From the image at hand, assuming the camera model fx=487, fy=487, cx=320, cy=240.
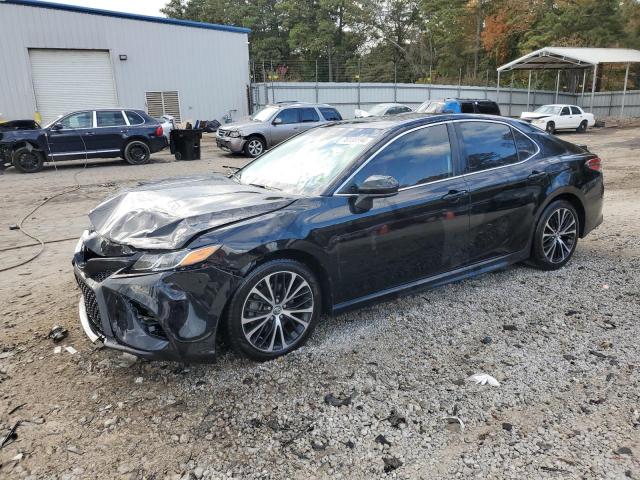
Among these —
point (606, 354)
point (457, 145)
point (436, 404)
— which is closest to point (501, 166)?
point (457, 145)

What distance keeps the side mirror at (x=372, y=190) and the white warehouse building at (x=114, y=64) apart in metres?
22.4

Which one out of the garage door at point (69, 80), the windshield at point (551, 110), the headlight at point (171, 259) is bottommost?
the headlight at point (171, 259)

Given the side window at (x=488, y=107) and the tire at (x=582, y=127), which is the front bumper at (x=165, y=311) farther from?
the tire at (x=582, y=127)

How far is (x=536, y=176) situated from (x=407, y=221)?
1681 mm

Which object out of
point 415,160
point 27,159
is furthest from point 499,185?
point 27,159

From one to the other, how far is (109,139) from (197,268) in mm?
13328

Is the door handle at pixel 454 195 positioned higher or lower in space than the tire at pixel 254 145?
higher

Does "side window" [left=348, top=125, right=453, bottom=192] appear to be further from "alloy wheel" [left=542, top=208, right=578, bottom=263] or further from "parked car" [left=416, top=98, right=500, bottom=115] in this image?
"parked car" [left=416, top=98, right=500, bottom=115]

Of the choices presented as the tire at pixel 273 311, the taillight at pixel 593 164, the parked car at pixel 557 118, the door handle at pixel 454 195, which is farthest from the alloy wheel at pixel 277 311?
the parked car at pixel 557 118

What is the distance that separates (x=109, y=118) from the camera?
47.9 feet

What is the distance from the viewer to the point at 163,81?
79.3 feet

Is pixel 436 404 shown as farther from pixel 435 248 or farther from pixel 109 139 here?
pixel 109 139

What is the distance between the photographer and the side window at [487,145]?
4320mm

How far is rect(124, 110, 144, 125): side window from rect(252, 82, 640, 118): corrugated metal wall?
1309cm
